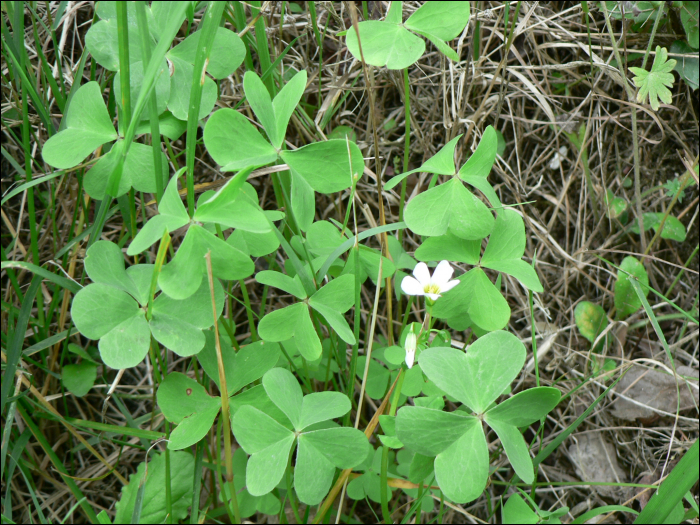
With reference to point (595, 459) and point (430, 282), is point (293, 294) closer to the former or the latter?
point (430, 282)

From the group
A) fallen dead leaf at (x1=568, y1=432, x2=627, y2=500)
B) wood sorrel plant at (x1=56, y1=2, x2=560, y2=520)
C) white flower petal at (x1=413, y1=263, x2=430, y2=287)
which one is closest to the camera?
wood sorrel plant at (x1=56, y1=2, x2=560, y2=520)

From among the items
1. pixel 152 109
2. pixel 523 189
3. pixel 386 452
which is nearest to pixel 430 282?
pixel 386 452

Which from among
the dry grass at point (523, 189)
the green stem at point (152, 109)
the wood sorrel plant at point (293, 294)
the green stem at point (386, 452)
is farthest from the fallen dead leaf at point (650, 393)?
the green stem at point (152, 109)

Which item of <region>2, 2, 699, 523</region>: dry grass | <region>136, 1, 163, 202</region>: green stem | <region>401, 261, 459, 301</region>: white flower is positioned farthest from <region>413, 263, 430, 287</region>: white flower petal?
<region>136, 1, 163, 202</region>: green stem

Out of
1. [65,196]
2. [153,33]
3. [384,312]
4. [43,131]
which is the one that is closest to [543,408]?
[384,312]

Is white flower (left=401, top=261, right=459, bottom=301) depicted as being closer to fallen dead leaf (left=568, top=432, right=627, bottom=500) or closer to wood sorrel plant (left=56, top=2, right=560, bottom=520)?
wood sorrel plant (left=56, top=2, right=560, bottom=520)

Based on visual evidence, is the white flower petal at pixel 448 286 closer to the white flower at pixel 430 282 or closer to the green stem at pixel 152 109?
the white flower at pixel 430 282
